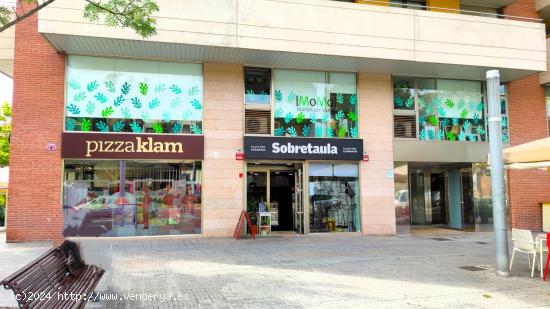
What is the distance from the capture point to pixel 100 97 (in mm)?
12609

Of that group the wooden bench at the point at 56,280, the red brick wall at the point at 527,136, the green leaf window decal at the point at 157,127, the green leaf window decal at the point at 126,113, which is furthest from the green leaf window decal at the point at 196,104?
the red brick wall at the point at 527,136

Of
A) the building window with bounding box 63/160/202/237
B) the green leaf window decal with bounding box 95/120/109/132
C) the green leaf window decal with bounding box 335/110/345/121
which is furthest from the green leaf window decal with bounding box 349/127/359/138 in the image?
the green leaf window decal with bounding box 95/120/109/132

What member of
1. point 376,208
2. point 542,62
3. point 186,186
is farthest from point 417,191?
point 186,186

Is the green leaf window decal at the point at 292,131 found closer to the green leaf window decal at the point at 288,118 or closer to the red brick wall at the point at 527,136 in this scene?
the green leaf window decal at the point at 288,118

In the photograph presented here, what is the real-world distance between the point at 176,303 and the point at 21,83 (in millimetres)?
9240

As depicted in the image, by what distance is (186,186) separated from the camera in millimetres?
13094

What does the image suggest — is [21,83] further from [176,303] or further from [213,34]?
[176,303]

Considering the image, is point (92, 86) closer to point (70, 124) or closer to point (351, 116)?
point (70, 124)

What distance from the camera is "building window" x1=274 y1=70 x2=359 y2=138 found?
14.1m

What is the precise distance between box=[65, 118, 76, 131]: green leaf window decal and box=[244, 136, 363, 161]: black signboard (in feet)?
16.4

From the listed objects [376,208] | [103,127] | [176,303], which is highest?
[103,127]

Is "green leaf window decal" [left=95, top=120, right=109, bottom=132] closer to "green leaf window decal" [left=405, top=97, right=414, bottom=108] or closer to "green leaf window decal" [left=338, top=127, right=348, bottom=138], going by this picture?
"green leaf window decal" [left=338, top=127, right=348, bottom=138]

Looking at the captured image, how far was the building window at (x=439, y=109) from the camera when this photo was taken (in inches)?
598

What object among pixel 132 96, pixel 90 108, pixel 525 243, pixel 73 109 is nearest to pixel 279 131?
pixel 132 96
